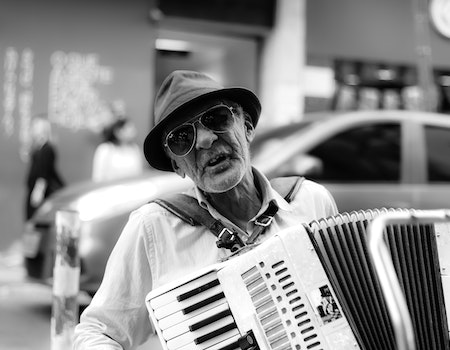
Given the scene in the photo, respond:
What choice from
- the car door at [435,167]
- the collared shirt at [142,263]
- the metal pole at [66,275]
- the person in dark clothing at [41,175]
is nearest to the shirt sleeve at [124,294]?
the collared shirt at [142,263]

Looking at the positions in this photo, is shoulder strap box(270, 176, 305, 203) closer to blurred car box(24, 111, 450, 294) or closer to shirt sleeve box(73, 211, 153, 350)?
shirt sleeve box(73, 211, 153, 350)

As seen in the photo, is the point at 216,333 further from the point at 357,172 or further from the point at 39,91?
the point at 39,91

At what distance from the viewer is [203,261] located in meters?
2.47

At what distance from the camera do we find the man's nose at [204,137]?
2.50m

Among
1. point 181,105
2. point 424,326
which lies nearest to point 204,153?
point 181,105

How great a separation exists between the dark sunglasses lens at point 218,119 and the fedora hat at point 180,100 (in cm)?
4

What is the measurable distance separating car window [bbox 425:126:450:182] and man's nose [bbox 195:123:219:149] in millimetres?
3735

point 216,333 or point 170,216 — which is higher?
point 170,216

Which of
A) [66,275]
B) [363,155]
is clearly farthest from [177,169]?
[363,155]

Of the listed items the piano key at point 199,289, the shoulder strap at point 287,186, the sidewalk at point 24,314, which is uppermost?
the shoulder strap at point 287,186

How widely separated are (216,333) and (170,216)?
19.5 inches

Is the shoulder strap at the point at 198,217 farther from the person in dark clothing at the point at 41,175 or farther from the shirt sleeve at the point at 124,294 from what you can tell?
the person in dark clothing at the point at 41,175

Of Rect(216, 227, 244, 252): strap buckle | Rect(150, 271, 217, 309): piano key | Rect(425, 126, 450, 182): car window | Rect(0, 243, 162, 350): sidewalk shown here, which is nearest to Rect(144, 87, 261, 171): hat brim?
Rect(216, 227, 244, 252): strap buckle

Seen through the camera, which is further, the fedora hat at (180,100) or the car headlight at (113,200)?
the car headlight at (113,200)
